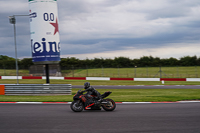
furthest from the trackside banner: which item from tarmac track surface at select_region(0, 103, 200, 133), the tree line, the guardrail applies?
the tree line

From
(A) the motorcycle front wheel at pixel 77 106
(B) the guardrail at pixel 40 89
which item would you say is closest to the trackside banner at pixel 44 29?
(B) the guardrail at pixel 40 89

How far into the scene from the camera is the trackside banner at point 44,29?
55.4 feet

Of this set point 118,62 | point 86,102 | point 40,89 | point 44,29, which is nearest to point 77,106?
point 86,102

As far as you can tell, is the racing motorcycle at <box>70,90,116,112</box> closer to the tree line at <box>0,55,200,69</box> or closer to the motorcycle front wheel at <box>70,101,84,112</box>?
the motorcycle front wheel at <box>70,101,84,112</box>

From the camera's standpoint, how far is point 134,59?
8450 cm

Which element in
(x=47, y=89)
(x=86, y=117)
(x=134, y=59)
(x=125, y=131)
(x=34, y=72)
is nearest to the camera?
(x=125, y=131)

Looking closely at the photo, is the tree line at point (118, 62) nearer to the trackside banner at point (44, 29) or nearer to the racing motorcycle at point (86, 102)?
the trackside banner at point (44, 29)

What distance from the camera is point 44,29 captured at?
1692cm

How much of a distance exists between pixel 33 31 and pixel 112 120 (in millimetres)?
11090

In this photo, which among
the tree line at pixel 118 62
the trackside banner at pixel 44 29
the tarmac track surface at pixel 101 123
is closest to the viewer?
the tarmac track surface at pixel 101 123

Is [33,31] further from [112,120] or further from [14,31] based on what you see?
[112,120]

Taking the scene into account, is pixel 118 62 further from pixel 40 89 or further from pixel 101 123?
pixel 101 123

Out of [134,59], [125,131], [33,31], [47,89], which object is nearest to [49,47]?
[33,31]

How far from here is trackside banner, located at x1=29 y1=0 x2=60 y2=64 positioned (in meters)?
16.9
